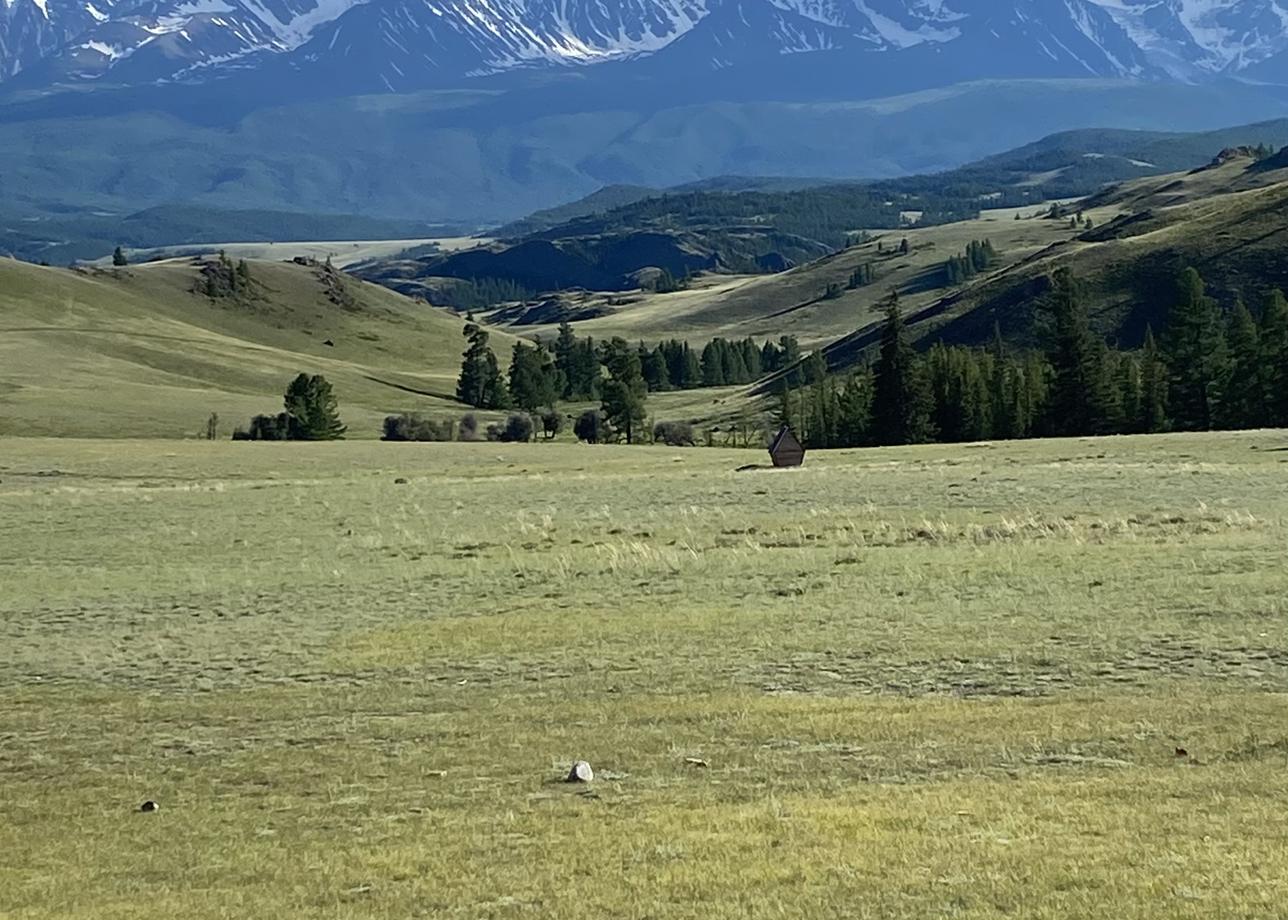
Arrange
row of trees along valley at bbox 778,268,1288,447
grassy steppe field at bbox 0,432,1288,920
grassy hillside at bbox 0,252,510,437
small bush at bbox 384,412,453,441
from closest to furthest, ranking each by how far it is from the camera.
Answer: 1. grassy steppe field at bbox 0,432,1288,920
2. row of trees along valley at bbox 778,268,1288,447
3. grassy hillside at bbox 0,252,510,437
4. small bush at bbox 384,412,453,441

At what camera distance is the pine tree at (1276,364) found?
84.4 metres

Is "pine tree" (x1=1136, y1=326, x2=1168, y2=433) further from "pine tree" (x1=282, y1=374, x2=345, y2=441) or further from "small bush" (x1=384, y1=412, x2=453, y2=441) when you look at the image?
"pine tree" (x1=282, y1=374, x2=345, y2=441)

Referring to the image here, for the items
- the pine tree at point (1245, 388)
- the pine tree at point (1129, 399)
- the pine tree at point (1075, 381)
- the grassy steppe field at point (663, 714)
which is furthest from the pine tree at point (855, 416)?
the grassy steppe field at point (663, 714)

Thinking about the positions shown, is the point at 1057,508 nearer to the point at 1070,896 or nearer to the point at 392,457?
the point at 1070,896

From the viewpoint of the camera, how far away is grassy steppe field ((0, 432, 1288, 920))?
1188 cm

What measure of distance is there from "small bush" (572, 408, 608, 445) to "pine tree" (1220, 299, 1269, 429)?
4704 cm

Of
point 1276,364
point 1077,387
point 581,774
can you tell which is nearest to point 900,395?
point 1077,387

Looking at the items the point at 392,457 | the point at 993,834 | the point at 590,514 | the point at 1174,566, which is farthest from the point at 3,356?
the point at 993,834

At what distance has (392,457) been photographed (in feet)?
234

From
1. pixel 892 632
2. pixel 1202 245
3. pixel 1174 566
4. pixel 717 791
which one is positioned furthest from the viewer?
pixel 1202 245

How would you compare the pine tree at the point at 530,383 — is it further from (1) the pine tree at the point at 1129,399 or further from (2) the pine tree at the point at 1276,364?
(2) the pine tree at the point at 1276,364

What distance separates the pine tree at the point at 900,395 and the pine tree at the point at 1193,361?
47.7ft

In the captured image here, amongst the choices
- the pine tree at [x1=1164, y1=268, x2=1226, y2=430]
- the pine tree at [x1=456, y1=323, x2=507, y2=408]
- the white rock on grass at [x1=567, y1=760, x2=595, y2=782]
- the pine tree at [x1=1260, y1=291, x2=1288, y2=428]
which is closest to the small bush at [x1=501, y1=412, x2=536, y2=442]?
the pine tree at [x1=456, y1=323, x2=507, y2=408]

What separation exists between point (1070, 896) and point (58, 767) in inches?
433
